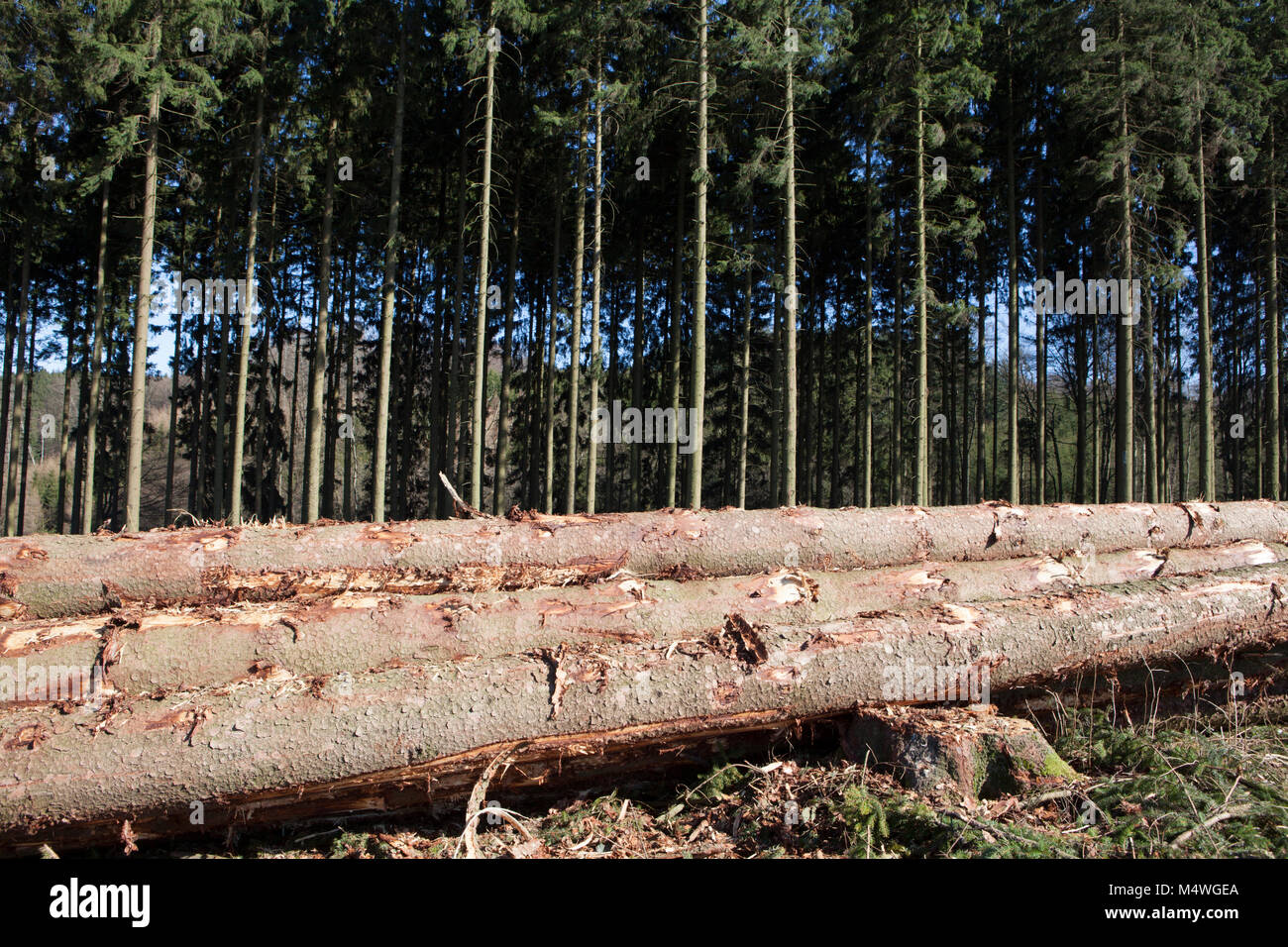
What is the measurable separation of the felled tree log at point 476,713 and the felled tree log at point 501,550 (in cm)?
86

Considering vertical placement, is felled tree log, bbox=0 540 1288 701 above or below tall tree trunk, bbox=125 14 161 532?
below

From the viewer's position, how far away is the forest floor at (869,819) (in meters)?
3.33

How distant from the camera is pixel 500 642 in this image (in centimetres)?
434

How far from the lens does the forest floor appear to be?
10.9 ft

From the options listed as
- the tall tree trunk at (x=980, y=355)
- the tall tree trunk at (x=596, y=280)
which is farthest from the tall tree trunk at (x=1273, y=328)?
the tall tree trunk at (x=596, y=280)

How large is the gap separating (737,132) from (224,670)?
16288 mm

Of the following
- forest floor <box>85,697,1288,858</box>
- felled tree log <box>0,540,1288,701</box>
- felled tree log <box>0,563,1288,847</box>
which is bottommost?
forest floor <box>85,697,1288,858</box>

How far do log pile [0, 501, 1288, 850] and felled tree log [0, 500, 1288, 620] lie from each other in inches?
0.7

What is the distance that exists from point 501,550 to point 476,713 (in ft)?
5.08

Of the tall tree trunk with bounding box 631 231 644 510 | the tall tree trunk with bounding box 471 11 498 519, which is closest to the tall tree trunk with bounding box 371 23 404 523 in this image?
the tall tree trunk with bounding box 471 11 498 519

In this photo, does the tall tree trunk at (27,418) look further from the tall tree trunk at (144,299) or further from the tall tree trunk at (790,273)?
the tall tree trunk at (790,273)

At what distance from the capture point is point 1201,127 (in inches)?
668

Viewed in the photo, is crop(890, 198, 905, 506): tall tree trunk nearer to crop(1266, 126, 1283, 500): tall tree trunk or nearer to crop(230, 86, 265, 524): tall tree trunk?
crop(1266, 126, 1283, 500): tall tree trunk
